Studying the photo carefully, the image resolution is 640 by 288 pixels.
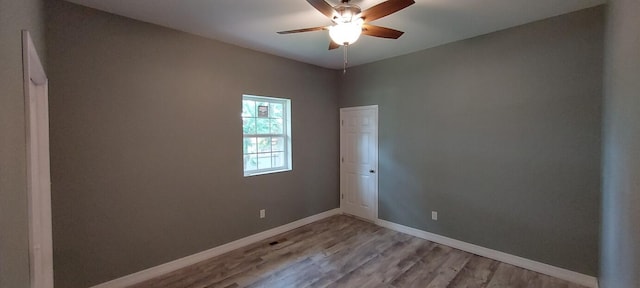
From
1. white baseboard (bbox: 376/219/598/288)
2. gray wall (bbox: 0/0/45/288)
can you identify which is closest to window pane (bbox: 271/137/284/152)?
white baseboard (bbox: 376/219/598/288)

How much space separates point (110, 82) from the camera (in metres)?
2.42

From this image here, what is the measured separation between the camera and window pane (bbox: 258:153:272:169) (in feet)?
12.3

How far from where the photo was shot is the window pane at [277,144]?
12.8 feet

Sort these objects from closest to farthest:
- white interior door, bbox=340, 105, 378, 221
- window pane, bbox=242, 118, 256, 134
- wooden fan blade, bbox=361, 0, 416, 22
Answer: wooden fan blade, bbox=361, 0, 416, 22 < window pane, bbox=242, 118, 256, 134 < white interior door, bbox=340, 105, 378, 221

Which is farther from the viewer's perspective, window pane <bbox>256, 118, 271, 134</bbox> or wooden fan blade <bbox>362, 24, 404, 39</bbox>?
window pane <bbox>256, 118, 271, 134</bbox>

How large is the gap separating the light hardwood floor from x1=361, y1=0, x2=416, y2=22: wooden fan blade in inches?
96.8

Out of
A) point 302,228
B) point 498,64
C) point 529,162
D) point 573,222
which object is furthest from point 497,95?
point 302,228

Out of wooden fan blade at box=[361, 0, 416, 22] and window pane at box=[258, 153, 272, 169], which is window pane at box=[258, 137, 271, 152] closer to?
window pane at box=[258, 153, 272, 169]

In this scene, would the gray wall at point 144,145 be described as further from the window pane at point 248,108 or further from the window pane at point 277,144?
the window pane at point 277,144

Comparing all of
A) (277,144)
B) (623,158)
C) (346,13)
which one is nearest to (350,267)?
(277,144)

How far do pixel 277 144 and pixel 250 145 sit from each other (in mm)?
463

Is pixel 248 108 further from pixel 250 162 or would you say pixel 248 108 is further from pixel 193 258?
pixel 193 258

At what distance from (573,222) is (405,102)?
2244 millimetres

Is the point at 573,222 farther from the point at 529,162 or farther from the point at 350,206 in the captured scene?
the point at 350,206
